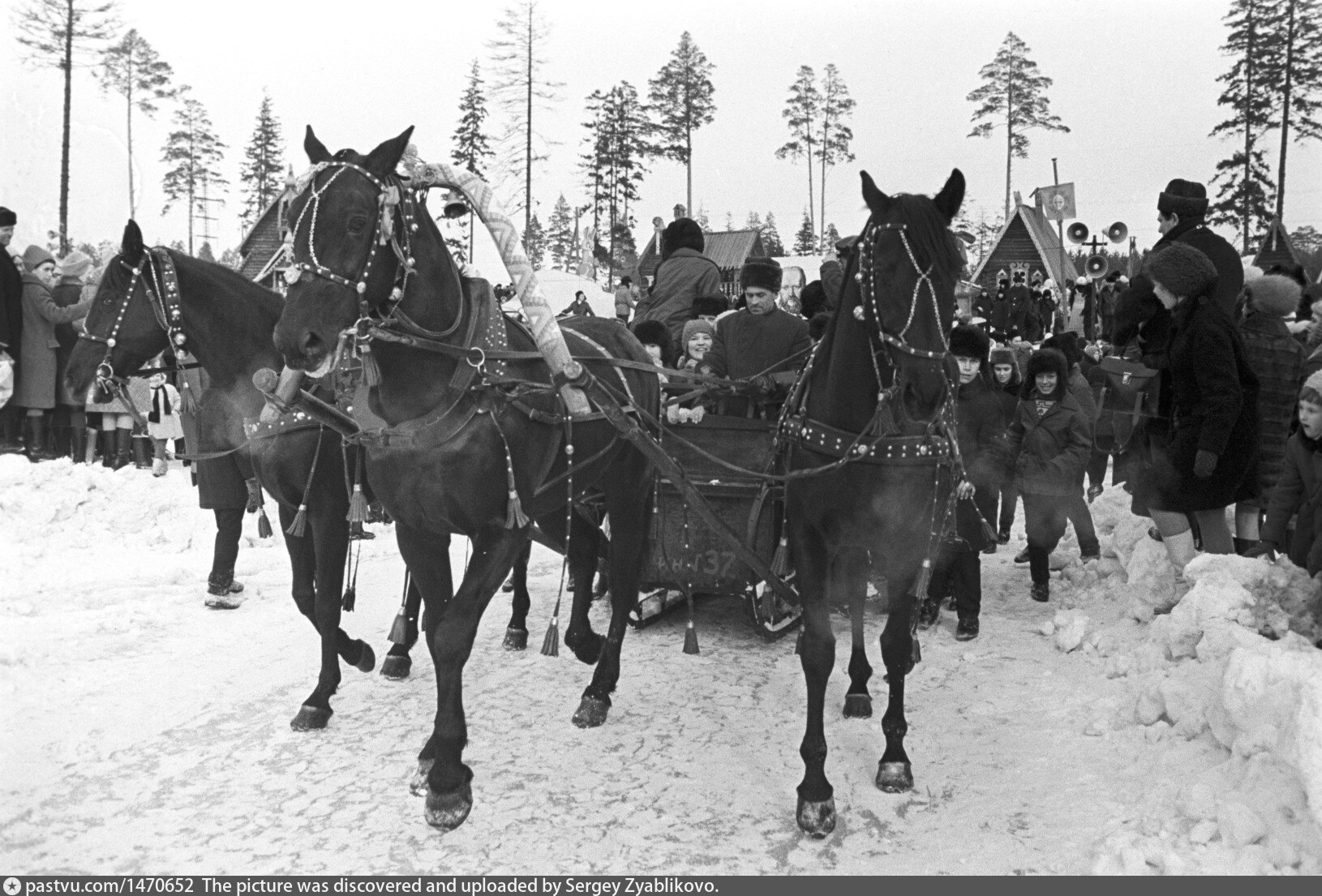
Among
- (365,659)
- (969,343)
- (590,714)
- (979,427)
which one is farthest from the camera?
(979,427)

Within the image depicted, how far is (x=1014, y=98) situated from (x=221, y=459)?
23.3 feet

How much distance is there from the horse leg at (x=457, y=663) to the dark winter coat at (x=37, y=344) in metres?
8.52

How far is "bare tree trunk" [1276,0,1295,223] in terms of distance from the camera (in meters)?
5.45

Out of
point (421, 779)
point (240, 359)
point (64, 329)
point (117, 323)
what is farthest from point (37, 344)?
point (421, 779)

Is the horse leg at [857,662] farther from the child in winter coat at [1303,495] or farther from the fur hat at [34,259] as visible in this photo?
the fur hat at [34,259]

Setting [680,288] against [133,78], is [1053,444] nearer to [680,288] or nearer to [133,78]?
[680,288]

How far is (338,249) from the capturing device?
354 centimetres

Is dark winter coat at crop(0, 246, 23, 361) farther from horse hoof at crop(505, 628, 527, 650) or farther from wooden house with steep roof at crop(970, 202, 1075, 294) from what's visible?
wooden house with steep roof at crop(970, 202, 1075, 294)

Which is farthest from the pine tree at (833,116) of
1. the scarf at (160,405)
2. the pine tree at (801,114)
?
the scarf at (160,405)

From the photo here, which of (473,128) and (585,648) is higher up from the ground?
(473,128)

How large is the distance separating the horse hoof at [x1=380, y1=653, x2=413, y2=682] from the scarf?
6766mm

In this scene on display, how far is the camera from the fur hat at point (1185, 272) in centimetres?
505

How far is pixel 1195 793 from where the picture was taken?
11.2 ft

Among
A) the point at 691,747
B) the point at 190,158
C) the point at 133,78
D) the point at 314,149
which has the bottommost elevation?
the point at 691,747
